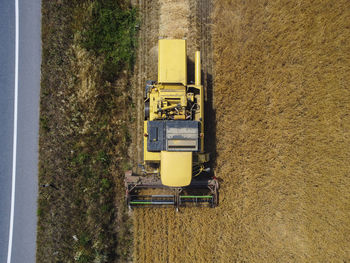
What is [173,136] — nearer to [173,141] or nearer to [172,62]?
[173,141]

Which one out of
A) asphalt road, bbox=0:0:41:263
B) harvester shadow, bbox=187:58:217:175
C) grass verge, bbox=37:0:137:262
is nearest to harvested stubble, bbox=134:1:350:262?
harvester shadow, bbox=187:58:217:175

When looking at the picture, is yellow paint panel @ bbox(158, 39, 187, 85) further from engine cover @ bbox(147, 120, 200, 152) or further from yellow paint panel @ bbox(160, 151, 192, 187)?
yellow paint panel @ bbox(160, 151, 192, 187)

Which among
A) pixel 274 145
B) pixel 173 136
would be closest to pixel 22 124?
pixel 173 136

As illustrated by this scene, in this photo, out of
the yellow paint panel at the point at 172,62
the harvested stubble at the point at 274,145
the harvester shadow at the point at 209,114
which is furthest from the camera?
the harvester shadow at the point at 209,114

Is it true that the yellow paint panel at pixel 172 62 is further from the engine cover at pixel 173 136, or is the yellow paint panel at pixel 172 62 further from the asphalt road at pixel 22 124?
the asphalt road at pixel 22 124

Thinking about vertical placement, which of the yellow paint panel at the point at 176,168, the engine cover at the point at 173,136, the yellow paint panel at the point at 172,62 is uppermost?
the yellow paint panel at the point at 172,62

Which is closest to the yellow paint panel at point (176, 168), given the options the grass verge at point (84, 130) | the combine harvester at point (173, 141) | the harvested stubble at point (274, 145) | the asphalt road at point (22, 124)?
the combine harvester at point (173, 141)
